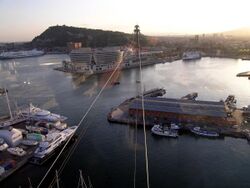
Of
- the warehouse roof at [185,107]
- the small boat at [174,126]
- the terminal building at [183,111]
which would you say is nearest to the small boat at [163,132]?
the small boat at [174,126]

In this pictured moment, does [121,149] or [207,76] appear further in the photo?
[207,76]

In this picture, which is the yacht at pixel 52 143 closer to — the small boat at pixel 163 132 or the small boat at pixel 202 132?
the small boat at pixel 163 132

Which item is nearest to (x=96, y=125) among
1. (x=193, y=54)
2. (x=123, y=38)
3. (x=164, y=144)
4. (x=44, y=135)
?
(x=44, y=135)

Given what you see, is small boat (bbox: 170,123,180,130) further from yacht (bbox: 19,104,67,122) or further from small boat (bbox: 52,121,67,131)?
yacht (bbox: 19,104,67,122)

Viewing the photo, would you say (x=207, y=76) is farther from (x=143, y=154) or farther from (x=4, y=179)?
(x=4, y=179)

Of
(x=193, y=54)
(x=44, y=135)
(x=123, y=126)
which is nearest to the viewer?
(x=44, y=135)

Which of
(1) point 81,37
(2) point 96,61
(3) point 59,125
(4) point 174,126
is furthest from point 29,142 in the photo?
(1) point 81,37

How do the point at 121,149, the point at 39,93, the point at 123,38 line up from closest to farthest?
the point at 121,149
the point at 39,93
the point at 123,38
